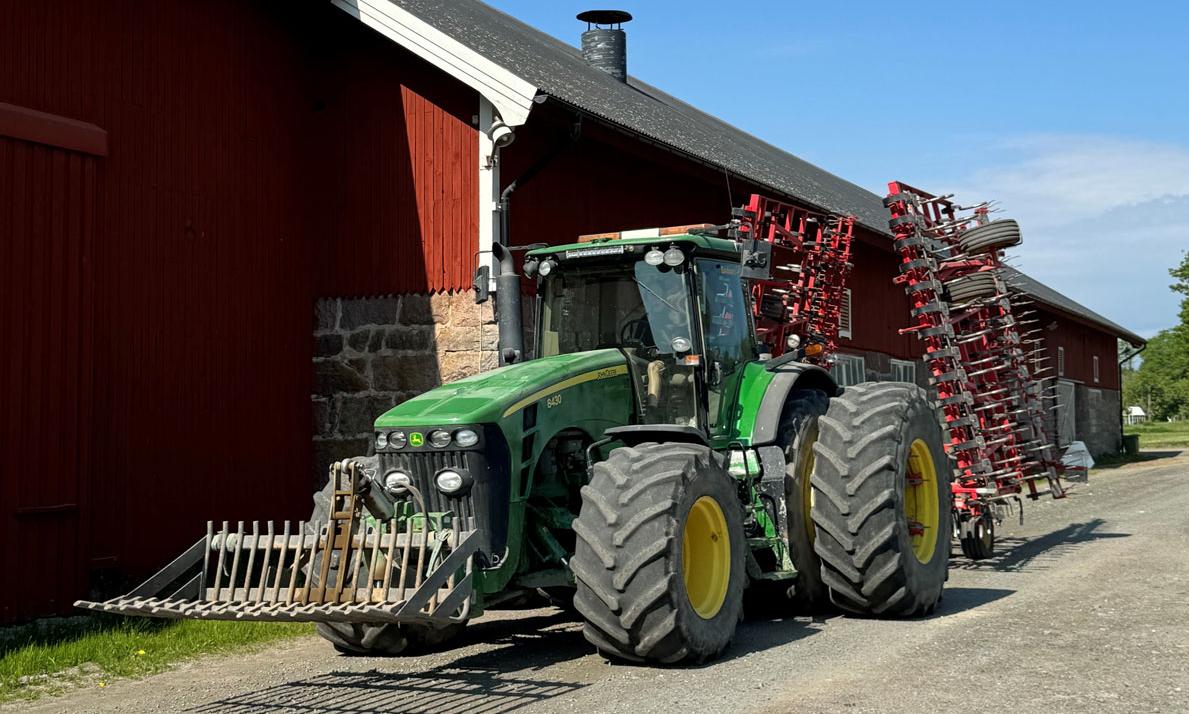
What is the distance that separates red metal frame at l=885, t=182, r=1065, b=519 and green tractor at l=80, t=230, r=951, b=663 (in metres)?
2.46

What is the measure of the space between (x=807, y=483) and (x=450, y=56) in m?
5.41

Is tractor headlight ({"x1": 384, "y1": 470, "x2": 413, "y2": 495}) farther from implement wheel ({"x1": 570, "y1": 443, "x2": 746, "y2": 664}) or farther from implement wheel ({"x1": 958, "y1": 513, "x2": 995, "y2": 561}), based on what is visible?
implement wheel ({"x1": 958, "y1": 513, "x2": 995, "y2": 561})

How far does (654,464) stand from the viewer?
689cm

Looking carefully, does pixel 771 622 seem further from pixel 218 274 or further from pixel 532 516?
pixel 218 274

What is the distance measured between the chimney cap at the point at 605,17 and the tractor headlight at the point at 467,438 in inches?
639

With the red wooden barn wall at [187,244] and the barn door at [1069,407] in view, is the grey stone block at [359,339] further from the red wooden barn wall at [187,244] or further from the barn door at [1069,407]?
the barn door at [1069,407]

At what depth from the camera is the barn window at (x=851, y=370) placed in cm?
2006

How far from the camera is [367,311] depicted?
1257cm

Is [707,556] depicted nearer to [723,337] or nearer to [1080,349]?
[723,337]

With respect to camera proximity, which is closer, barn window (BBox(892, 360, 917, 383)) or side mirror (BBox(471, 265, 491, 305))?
side mirror (BBox(471, 265, 491, 305))

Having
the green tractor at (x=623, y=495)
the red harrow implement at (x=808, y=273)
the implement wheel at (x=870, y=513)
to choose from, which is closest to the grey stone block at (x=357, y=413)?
the green tractor at (x=623, y=495)

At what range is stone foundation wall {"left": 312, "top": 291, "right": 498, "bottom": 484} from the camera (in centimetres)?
1198

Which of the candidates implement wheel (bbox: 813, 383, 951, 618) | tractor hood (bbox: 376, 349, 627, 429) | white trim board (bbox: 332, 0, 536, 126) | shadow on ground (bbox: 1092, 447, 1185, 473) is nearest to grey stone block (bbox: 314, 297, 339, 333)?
white trim board (bbox: 332, 0, 536, 126)

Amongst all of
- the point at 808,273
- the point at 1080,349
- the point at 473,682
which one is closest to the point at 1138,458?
the point at 1080,349
